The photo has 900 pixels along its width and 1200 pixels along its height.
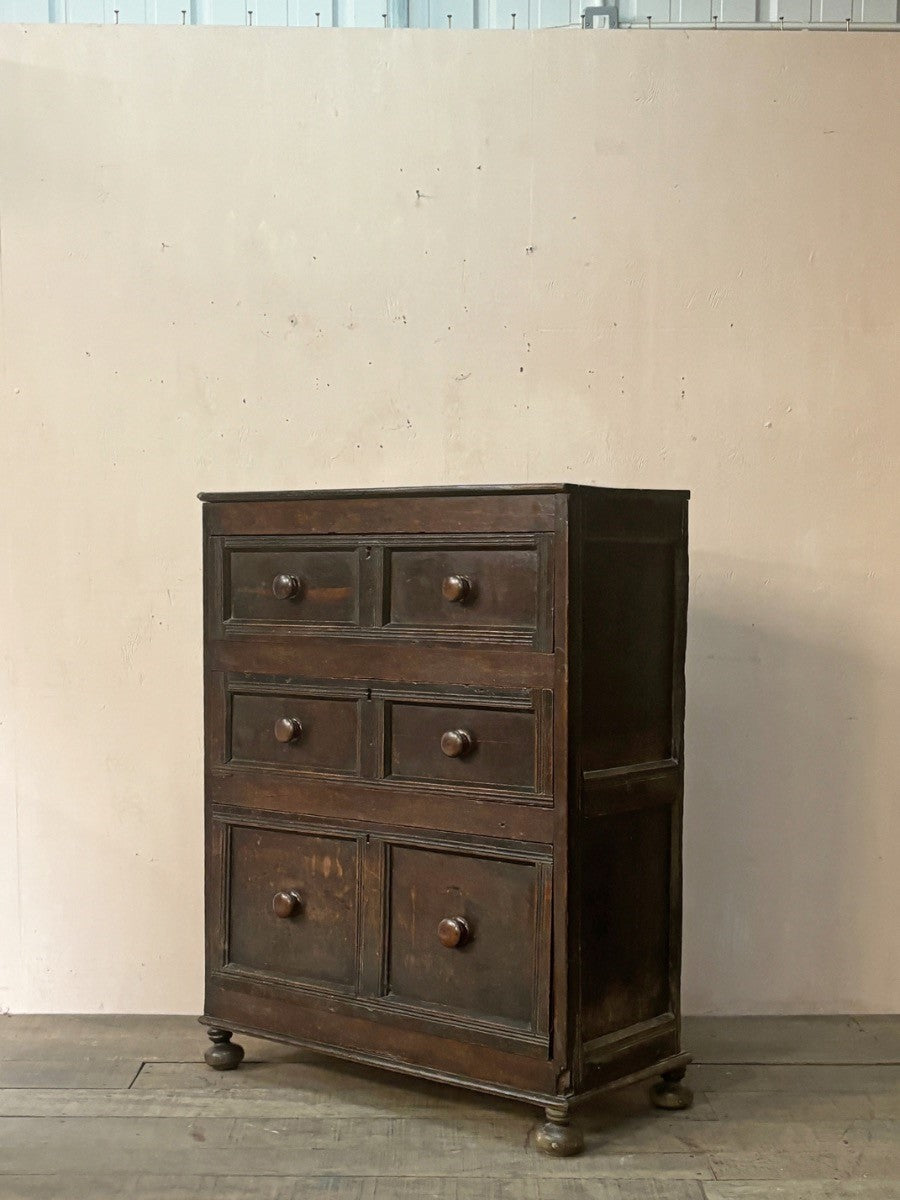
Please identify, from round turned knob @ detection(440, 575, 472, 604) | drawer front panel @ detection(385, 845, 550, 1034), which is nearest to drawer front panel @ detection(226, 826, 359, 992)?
drawer front panel @ detection(385, 845, 550, 1034)

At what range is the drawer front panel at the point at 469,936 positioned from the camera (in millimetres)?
2682

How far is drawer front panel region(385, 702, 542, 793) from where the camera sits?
270cm

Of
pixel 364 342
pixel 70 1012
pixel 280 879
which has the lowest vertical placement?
pixel 70 1012

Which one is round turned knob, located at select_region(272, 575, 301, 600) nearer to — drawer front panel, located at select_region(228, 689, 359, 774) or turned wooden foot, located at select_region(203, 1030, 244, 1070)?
drawer front panel, located at select_region(228, 689, 359, 774)

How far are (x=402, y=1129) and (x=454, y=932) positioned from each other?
42 centimetres

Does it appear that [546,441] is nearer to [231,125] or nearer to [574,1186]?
[231,125]

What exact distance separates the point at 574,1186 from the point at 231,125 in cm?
262

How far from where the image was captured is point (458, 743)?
2752mm

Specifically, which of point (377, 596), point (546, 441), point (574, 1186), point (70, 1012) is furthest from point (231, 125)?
point (574, 1186)

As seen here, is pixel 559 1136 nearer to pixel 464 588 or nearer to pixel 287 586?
pixel 464 588

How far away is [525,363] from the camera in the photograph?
349 cm

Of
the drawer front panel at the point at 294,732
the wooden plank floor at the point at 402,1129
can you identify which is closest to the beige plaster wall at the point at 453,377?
the wooden plank floor at the point at 402,1129

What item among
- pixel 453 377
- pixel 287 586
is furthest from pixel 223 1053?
pixel 453 377

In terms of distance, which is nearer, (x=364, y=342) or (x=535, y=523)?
(x=535, y=523)
